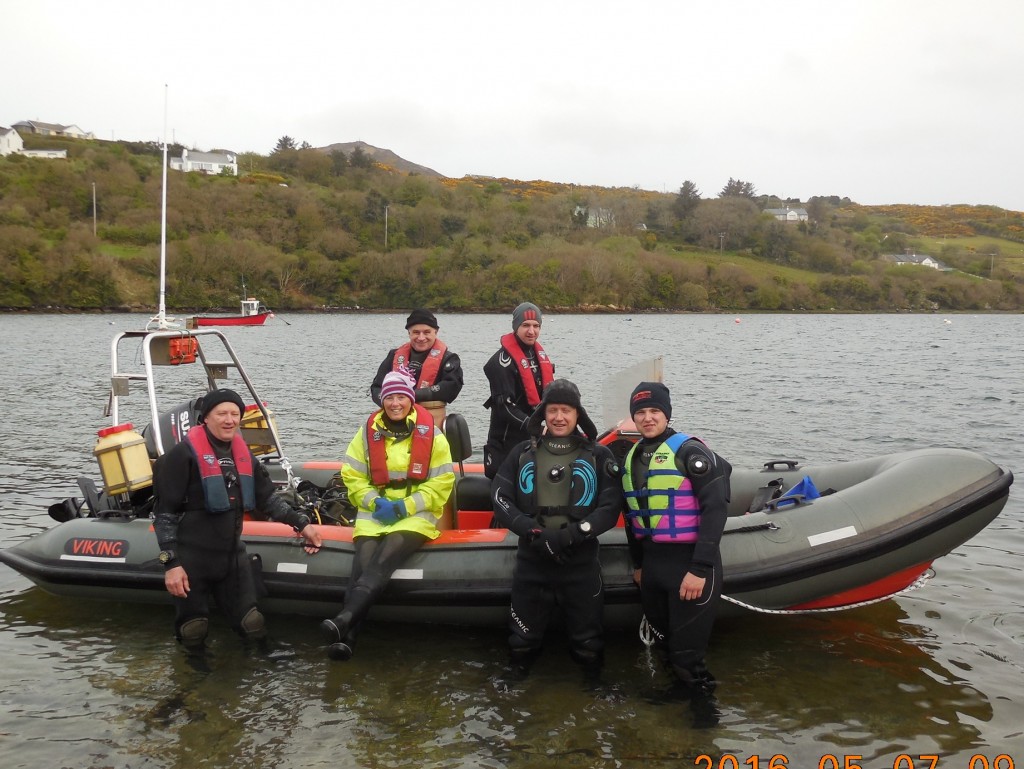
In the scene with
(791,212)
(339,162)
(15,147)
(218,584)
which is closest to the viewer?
(218,584)

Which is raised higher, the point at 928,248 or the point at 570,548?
the point at 928,248

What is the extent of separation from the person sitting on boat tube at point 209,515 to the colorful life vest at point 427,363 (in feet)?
5.03

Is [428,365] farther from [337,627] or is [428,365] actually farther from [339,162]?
[339,162]

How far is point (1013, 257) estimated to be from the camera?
102 metres

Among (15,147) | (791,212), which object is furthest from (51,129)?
(791,212)

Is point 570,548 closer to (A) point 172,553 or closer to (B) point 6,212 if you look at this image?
(A) point 172,553

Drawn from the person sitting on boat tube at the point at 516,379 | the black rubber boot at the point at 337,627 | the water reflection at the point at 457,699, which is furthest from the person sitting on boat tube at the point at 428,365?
the black rubber boot at the point at 337,627

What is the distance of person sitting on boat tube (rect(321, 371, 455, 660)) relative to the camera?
471cm

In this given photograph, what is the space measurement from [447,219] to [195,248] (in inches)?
1140

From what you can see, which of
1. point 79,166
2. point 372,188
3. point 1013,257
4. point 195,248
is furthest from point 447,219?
point 1013,257

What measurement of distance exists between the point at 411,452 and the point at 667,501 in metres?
1.48

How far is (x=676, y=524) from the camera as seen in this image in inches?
160

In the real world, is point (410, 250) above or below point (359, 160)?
below

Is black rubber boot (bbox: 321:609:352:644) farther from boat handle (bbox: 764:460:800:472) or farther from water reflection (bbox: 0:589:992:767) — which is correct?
boat handle (bbox: 764:460:800:472)
